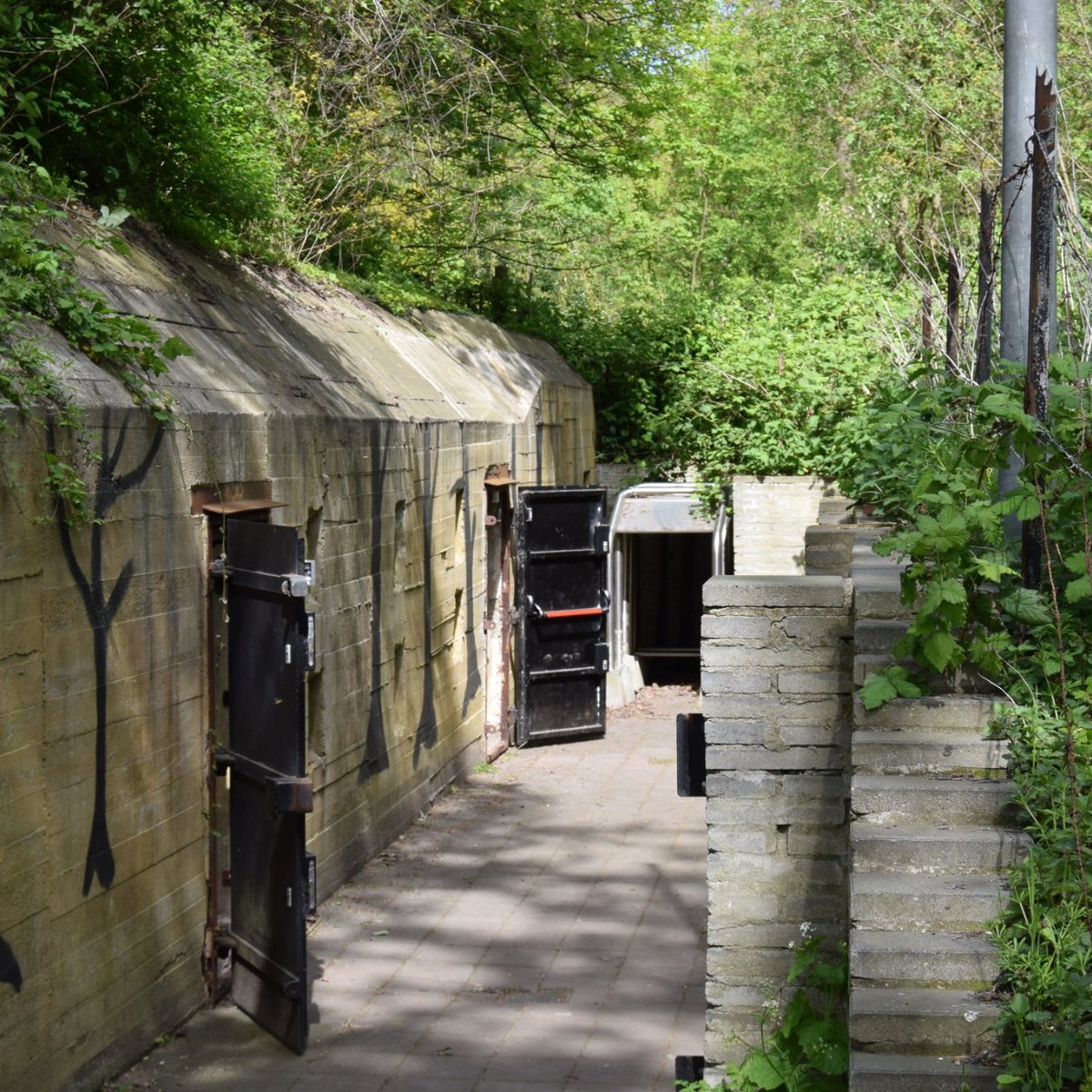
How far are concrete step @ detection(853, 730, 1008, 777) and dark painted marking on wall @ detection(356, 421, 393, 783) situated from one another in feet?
15.8

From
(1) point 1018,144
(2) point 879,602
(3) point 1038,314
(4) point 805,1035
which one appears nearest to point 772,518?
(1) point 1018,144

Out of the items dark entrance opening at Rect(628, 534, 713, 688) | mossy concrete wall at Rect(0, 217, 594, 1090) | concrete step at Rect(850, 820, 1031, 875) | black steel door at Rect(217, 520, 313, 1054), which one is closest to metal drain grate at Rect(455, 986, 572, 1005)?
black steel door at Rect(217, 520, 313, 1054)

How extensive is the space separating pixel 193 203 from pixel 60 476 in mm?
4692

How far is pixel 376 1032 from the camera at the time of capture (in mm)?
6719

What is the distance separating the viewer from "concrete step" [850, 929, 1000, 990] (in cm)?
401

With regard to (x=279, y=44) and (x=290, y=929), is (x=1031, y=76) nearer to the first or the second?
(x=290, y=929)

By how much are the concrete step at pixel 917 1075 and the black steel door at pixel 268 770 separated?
10.1ft

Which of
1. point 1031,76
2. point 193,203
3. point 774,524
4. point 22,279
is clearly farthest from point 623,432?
point 22,279

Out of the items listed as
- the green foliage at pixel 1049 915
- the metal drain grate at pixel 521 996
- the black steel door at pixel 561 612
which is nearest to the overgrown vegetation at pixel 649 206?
the green foliage at pixel 1049 915

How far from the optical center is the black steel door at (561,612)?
511 inches

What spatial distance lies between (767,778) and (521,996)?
2.12m

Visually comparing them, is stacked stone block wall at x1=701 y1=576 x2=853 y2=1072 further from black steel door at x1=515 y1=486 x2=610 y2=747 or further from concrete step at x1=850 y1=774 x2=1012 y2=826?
black steel door at x1=515 y1=486 x2=610 y2=747

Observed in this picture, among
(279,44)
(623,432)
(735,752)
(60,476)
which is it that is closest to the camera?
(60,476)

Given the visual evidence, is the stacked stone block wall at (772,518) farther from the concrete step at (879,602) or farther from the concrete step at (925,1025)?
the concrete step at (925,1025)
